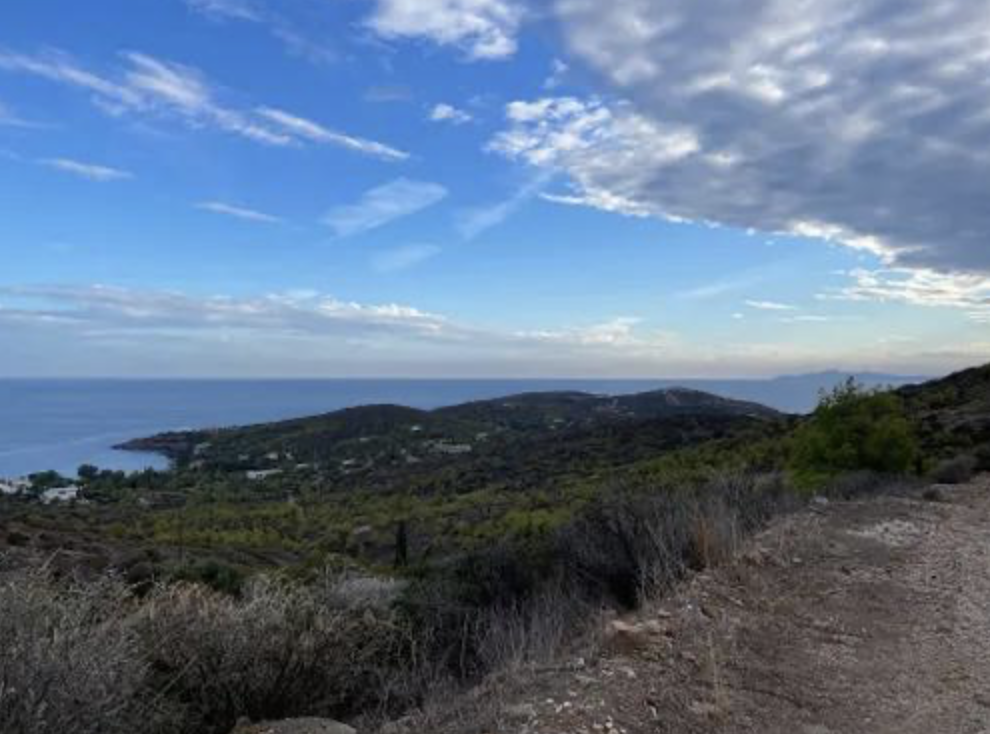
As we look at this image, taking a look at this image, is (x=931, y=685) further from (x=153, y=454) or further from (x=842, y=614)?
(x=153, y=454)

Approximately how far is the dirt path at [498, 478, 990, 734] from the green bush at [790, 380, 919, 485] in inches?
405

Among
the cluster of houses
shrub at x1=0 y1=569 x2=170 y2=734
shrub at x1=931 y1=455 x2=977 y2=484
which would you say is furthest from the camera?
the cluster of houses

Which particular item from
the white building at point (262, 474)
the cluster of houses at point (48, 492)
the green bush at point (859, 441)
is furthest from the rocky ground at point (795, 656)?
the white building at point (262, 474)

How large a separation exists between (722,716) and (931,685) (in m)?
2.04

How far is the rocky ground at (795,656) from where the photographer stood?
566 centimetres

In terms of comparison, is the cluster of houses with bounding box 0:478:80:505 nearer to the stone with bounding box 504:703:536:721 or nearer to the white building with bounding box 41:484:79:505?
the white building with bounding box 41:484:79:505

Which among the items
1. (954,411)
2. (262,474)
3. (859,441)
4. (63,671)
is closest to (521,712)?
(63,671)

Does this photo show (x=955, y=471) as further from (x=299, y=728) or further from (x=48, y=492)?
(x=48, y=492)

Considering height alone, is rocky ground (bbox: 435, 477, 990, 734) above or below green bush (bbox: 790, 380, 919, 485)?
below

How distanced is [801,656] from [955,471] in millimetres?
15993

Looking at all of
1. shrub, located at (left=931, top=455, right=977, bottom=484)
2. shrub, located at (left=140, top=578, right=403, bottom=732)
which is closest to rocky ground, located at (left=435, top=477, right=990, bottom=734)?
shrub, located at (left=140, top=578, right=403, bottom=732)

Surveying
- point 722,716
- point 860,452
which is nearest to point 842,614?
point 722,716

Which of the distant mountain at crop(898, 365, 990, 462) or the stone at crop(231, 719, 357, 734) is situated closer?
the stone at crop(231, 719, 357, 734)

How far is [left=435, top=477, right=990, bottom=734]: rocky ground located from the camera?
566 cm
